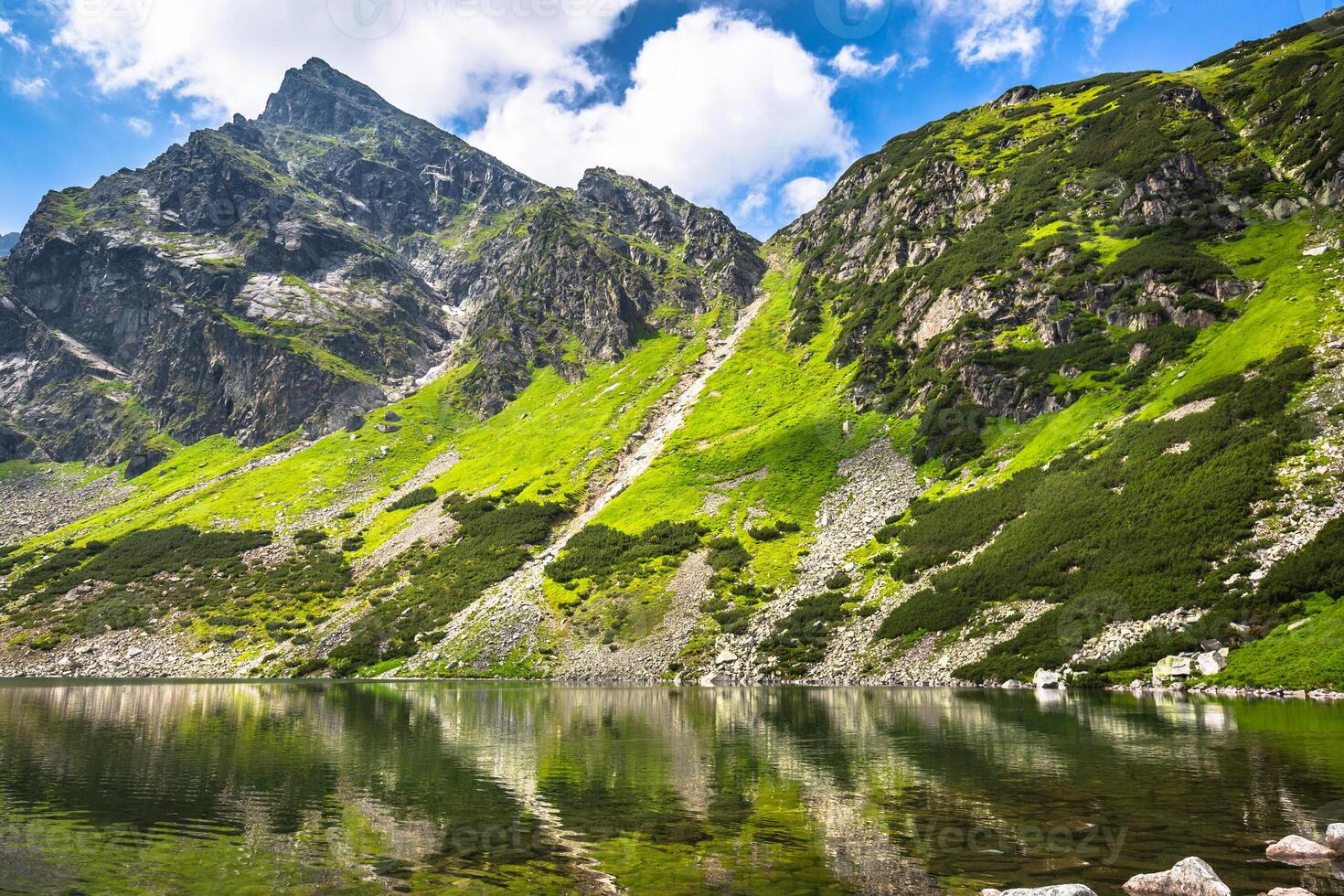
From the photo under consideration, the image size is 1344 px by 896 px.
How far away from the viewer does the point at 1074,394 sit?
93125 mm

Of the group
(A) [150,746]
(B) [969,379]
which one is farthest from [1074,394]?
(A) [150,746]

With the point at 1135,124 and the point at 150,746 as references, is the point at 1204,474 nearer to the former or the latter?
the point at 150,746

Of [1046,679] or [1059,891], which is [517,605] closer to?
[1046,679]

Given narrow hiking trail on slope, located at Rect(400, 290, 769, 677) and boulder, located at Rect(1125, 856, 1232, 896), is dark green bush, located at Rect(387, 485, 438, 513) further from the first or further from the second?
boulder, located at Rect(1125, 856, 1232, 896)

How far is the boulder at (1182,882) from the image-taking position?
42.3ft

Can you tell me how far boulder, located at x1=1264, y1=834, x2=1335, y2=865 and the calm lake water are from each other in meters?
0.62

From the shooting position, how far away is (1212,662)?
47.5 meters

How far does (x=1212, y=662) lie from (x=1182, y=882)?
143ft

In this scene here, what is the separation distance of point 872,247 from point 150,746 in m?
171

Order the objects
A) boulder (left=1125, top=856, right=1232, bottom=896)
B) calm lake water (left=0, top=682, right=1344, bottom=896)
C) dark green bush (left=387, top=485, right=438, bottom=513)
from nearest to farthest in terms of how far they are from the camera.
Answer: boulder (left=1125, top=856, right=1232, bottom=896), calm lake water (left=0, top=682, right=1344, bottom=896), dark green bush (left=387, top=485, right=438, bottom=513)

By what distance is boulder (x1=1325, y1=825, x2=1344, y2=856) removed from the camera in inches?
609

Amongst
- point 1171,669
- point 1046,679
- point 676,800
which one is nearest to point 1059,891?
point 676,800

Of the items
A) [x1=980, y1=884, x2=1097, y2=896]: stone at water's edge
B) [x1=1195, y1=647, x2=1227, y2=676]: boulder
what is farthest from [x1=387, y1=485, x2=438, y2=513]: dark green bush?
[x1=980, y1=884, x2=1097, y2=896]: stone at water's edge

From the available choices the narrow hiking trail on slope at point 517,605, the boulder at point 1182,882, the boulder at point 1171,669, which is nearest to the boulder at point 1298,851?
the boulder at point 1182,882
